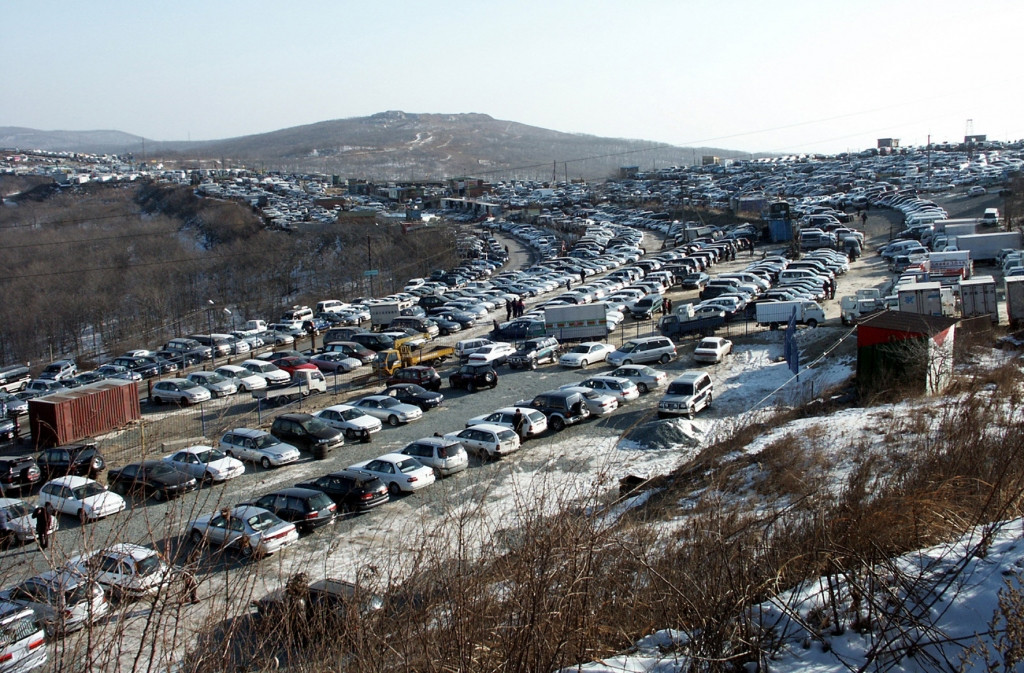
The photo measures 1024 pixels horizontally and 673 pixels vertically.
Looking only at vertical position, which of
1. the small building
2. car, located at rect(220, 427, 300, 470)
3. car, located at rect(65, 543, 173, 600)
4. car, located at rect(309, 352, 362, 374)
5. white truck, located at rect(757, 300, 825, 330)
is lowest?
car, located at rect(309, 352, 362, 374)

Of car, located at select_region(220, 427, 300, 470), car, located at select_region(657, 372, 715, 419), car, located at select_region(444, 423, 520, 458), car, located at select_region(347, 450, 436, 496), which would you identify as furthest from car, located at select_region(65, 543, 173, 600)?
car, located at select_region(657, 372, 715, 419)

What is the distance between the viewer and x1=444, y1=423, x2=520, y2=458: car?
11.3 m

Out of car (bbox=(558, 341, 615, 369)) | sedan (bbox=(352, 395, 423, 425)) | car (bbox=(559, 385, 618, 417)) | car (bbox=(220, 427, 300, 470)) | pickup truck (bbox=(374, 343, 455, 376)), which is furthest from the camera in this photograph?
pickup truck (bbox=(374, 343, 455, 376))

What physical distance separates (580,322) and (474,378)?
14.4 feet

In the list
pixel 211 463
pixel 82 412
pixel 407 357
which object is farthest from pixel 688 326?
pixel 82 412

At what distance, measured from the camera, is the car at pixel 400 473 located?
999 centimetres

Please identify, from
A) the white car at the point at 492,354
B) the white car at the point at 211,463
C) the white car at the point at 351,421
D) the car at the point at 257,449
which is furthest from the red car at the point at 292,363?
the white car at the point at 211,463

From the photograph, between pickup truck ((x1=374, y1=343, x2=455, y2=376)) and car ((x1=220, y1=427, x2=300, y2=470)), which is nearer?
car ((x1=220, y1=427, x2=300, y2=470))

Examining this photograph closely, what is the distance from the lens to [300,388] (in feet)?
53.7

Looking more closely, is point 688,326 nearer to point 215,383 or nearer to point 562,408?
point 562,408

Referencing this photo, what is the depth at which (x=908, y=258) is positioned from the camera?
2523cm

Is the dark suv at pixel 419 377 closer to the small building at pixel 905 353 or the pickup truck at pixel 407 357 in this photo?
the pickup truck at pixel 407 357

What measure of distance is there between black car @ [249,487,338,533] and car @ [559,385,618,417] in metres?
5.38

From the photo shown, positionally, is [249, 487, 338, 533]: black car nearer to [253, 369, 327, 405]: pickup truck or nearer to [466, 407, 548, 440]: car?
[466, 407, 548, 440]: car
